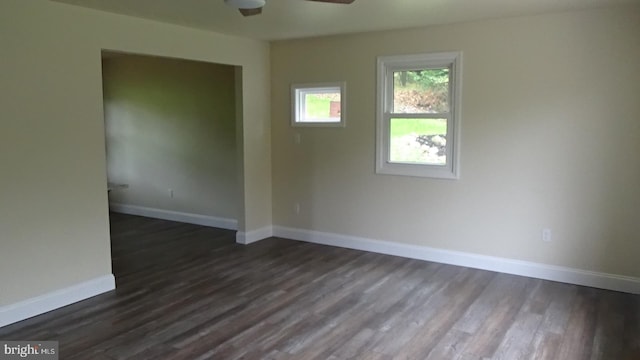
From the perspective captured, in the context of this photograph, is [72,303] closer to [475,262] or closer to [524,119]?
[475,262]

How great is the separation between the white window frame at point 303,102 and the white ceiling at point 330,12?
0.72m

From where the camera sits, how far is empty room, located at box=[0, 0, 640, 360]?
3498 mm

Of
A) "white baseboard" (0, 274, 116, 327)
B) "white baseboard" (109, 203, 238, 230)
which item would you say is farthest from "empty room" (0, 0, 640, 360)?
"white baseboard" (109, 203, 238, 230)

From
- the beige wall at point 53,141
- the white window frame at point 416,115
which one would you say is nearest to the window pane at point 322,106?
the white window frame at point 416,115

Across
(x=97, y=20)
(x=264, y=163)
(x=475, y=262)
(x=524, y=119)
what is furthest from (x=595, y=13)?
(x=97, y=20)

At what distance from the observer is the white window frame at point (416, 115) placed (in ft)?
15.8

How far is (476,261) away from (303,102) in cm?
264

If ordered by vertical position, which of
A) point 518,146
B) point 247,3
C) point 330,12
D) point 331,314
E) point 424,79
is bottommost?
point 331,314

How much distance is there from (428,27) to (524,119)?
128 cm

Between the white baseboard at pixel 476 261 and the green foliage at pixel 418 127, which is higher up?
the green foliage at pixel 418 127

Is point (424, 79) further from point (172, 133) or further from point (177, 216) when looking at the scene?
point (177, 216)

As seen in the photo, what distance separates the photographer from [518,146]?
4.54 metres

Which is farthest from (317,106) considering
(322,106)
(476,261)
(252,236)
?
(476,261)

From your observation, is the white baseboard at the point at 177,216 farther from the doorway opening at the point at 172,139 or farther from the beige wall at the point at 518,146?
the beige wall at the point at 518,146
